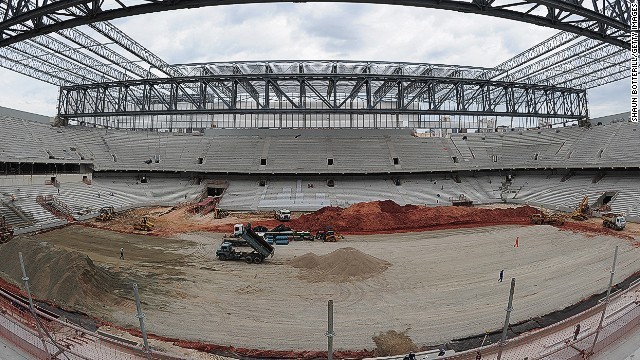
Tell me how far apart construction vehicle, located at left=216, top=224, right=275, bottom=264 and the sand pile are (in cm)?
186

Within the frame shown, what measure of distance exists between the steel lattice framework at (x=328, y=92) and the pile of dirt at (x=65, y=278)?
2137 cm

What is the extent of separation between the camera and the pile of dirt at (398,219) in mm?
27281

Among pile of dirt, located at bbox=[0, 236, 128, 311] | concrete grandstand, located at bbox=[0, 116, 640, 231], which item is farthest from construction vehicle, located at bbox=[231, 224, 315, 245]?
concrete grandstand, located at bbox=[0, 116, 640, 231]

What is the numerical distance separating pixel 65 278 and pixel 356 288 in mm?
10304

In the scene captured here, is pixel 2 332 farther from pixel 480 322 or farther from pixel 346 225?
pixel 346 225

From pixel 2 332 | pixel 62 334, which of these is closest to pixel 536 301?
pixel 62 334

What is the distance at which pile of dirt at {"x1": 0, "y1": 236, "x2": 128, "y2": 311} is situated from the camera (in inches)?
451

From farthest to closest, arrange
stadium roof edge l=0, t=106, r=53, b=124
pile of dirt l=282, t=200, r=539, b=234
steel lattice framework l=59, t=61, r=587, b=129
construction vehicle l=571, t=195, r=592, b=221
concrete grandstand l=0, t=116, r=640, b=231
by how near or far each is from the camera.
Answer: stadium roof edge l=0, t=106, r=53, b=124 → concrete grandstand l=0, t=116, r=640, b=231 → steel lattice framework l=59, t=61, r=587, b=129 → construction vehicle l=571, t=195, r=592, b=221 → pile of dirt l=282, t=200, r=539, b=234

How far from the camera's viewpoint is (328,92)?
3712 centimetres

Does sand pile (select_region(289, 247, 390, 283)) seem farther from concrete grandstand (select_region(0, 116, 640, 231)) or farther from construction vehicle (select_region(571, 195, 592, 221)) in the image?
construction vehicle (select_region(571, 195, 592, 221))

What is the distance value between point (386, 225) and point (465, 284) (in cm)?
1339

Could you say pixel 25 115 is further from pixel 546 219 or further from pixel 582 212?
pixel 582 212

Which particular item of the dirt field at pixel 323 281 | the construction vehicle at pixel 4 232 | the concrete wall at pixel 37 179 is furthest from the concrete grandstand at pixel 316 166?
the dirt field at pixel 323 281

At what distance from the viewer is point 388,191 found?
129 feet
